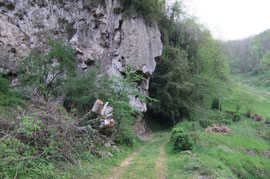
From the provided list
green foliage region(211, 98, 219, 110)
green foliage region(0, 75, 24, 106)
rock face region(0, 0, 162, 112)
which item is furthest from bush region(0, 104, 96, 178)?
green foliage region(211, 98, 219, 110)

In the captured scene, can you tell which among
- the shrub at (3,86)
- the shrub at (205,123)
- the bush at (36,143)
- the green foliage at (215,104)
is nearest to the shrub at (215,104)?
the green foliage at (215,104)

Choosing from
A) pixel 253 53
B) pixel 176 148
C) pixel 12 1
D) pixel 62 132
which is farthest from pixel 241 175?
pixel 253 53

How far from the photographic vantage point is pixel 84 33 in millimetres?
20031

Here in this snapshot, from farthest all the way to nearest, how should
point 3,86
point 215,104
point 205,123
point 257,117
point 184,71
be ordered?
point 215,104, point 257,117, point 184,71, point 205,123, point 3,86

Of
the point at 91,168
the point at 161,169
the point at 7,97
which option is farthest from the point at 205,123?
the point at 7,97

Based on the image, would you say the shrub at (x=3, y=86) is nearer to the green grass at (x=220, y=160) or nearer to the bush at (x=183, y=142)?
the green grass at (x=220, y=160)

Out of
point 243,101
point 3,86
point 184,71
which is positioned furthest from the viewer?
point 243,101

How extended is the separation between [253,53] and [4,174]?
3577 inches

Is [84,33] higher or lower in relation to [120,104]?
higher

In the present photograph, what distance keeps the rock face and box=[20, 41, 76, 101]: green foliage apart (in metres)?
2.07

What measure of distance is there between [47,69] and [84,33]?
22.8 feet

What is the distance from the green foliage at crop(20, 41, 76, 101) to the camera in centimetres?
1469

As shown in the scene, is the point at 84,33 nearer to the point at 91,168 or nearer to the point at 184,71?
the point at 184,71

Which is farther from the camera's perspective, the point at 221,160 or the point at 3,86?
the point at 3,86
